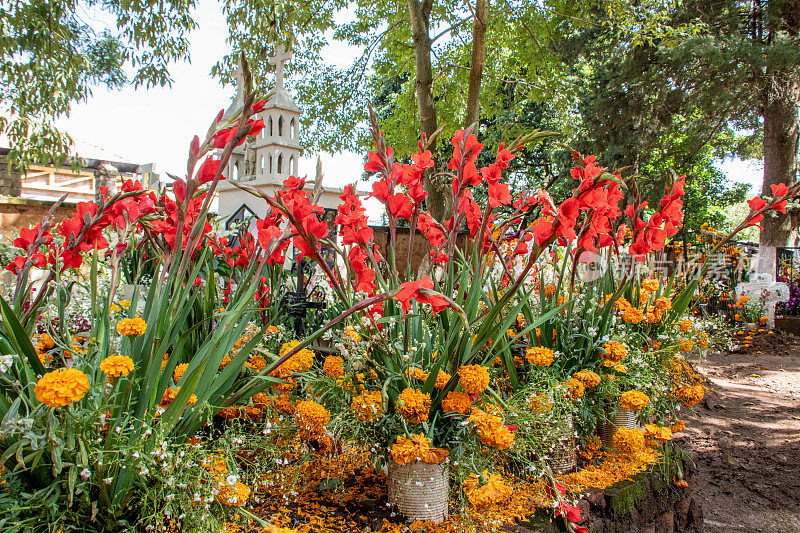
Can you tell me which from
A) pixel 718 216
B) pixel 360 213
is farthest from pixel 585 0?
pixel 718 216

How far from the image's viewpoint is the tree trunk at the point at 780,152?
34.6 feet

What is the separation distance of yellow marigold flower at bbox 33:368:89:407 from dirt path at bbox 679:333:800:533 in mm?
2581

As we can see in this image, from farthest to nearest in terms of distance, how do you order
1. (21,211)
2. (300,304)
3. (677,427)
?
(21,211)
(300,304)
(677,427)

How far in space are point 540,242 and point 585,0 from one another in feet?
24.2

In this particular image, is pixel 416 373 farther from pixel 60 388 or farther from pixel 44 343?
pixel 44 343

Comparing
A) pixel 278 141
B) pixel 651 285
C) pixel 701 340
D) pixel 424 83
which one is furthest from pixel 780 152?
pixel 651 285

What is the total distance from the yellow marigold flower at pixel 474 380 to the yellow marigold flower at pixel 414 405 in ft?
0.36

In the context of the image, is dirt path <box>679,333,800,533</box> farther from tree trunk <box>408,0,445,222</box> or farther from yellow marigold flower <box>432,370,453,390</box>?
tree trunk <box>408,0,445,222</box>

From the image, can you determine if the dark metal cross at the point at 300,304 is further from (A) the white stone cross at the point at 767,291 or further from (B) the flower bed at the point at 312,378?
(A) the white stone cross at the point at 767,291

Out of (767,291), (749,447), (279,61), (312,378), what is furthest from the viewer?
(767,291)

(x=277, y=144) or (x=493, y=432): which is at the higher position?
(x=277, y=144)

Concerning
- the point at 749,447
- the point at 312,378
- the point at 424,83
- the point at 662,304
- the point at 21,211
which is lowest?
the point at 749,447

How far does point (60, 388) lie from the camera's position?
94cm

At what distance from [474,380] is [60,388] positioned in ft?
3.20
